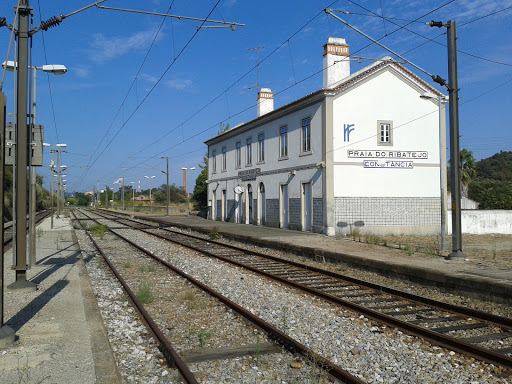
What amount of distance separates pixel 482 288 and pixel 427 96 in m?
8.57

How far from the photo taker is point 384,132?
84.3ft

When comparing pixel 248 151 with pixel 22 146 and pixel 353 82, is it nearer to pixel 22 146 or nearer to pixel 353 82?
pixel 353 82

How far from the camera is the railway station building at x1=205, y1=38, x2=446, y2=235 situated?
24.5m

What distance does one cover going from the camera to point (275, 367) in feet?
18.2

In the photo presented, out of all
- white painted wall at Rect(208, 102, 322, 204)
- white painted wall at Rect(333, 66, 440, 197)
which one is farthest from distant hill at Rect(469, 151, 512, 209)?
white painted wall at Rect(208, 102, 322, 204)

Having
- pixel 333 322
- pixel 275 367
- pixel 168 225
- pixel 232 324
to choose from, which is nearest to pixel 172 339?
pixel 232 324

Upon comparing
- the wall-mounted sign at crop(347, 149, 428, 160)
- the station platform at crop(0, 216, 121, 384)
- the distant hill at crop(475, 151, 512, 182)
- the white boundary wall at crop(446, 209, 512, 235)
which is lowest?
the station platform at crop(0, 216, 121, 384)

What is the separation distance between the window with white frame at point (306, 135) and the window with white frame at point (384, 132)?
358cm

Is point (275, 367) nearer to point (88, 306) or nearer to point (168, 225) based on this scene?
point (88, 306)

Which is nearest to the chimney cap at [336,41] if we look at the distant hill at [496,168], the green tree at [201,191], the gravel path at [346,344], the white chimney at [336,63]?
the white chimney at [336,63]

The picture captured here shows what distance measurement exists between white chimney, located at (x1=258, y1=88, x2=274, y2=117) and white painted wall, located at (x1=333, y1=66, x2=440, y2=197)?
1252cm

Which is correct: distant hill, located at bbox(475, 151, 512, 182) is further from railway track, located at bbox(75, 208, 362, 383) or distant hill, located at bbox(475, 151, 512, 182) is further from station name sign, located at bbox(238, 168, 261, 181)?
railway track, located at bbox(75, 208, 362, 383)

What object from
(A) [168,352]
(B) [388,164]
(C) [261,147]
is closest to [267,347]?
(A) [168,352]

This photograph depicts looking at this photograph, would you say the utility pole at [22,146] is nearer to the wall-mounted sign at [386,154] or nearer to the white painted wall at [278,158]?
the white painted wall at [278,158]
